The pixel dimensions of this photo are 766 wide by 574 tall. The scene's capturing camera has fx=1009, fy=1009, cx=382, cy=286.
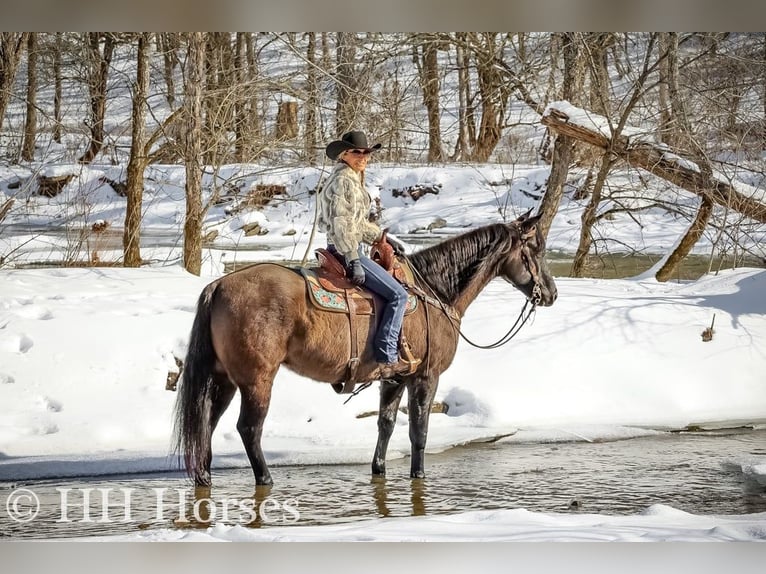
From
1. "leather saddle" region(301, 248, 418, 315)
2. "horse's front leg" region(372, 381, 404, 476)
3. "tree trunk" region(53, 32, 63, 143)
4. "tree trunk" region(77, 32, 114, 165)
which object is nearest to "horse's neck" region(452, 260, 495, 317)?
"leather saddle" region(301, 248, 418, 315)

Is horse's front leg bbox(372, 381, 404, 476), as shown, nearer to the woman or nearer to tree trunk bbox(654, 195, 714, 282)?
the woman

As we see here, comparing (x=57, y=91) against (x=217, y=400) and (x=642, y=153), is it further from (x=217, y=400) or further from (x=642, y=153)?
(x=642, y=153)

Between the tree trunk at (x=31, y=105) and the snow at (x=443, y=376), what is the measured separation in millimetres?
318

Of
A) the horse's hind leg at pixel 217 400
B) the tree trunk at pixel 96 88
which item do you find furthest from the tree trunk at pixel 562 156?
the horse's hind leg at pixel 217 400

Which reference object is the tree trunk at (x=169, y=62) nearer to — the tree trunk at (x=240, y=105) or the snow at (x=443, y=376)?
the tree trunk at (x=240, y=105)

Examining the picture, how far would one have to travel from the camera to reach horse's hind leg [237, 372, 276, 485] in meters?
5.25

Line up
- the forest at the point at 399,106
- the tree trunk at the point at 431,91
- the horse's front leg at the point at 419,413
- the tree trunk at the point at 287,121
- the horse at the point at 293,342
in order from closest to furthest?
the horse at the point at 293,342
the horse's front leg at the point at 419,413
the forest at the point at 399,106
the tree trunk at the point at 287,121
the tree trunk at the point at 431,91

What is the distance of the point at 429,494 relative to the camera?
557 cm

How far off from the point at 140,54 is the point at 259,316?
331 centimetres

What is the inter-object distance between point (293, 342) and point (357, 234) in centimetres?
67

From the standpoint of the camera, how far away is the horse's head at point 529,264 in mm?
5949

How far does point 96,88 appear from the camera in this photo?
7348 millimetres
